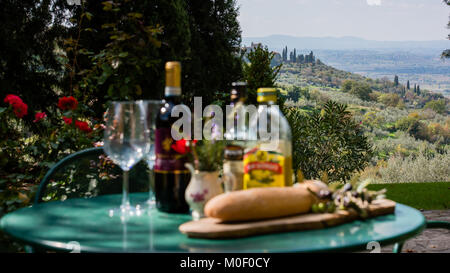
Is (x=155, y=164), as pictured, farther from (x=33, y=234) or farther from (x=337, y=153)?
(x=337, y=153)

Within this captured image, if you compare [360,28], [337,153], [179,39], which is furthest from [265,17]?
[337,153]

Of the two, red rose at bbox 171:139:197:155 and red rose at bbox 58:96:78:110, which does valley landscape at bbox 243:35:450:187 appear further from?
red rose at bbox 171:139:197:155

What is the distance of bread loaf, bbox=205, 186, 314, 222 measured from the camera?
43.8 inches

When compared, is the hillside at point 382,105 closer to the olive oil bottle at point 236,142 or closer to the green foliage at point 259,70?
the green foliage at point 259,70

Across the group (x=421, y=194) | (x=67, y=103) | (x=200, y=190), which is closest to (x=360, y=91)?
(x=421, y=194)

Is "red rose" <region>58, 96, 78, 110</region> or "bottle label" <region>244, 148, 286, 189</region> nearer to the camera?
"bottle label" <region>244, 148, 286, 189</region>

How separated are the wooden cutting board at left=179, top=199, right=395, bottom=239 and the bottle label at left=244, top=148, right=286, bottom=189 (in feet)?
0.42

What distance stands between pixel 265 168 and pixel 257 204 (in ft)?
0.56

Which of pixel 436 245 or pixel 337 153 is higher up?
pixel 337 153

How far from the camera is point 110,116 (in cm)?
133

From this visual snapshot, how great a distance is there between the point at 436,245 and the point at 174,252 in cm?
382

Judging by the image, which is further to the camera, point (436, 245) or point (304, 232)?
point (436, 245)

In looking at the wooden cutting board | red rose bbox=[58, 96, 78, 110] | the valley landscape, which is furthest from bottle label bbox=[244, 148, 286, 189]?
the valley landscape

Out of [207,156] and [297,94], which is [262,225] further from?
[297,94]
